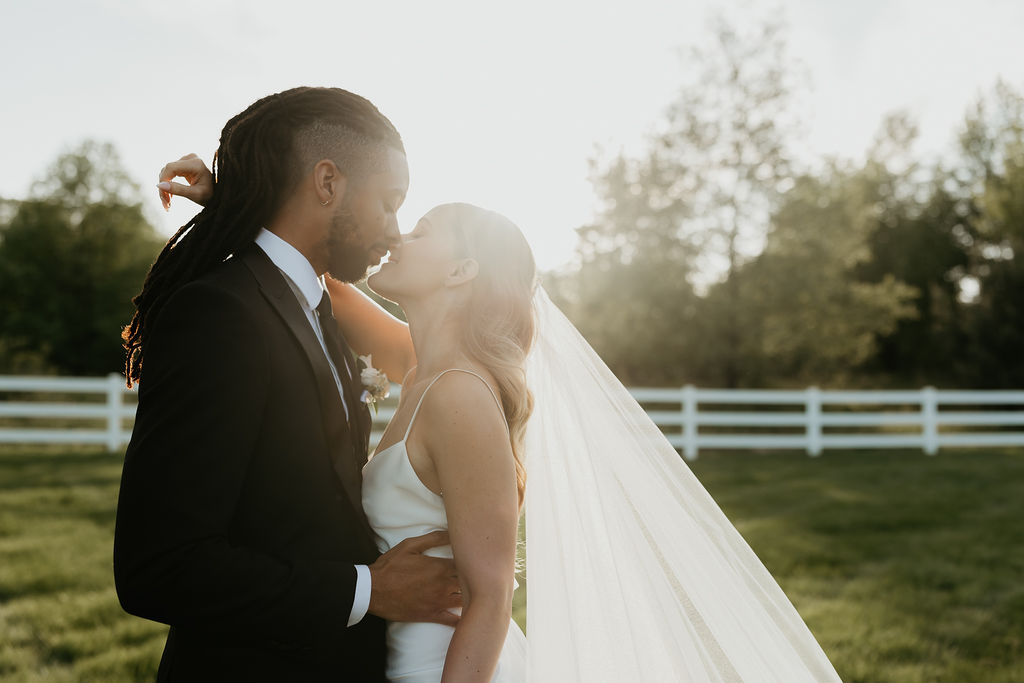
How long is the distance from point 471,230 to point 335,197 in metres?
0.48

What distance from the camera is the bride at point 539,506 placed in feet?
6.89

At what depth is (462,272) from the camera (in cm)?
253

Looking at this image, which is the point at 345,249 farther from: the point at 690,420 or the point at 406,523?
the point at 690,420

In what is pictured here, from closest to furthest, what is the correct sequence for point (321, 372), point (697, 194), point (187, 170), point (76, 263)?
point (321, 372), point (187, 170), point (697, 194), point (76, 263)

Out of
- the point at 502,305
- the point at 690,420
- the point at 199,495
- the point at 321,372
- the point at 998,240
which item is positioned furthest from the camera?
the point at 998,240

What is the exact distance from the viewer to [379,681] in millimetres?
2189

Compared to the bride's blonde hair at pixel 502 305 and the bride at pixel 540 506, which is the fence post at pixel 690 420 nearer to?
the bride at pixel 540 506

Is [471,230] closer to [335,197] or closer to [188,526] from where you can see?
[335,197]

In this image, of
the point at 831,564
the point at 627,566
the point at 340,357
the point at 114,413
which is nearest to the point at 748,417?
the point at 831,564

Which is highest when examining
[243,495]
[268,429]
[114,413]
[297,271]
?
[297,271]

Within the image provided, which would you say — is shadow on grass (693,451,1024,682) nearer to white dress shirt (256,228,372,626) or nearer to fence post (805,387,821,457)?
fence post (805,387,821,457)

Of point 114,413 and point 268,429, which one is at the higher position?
point 268,429

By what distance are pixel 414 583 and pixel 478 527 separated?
0.21m

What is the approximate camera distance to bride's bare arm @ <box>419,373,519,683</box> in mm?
2053
